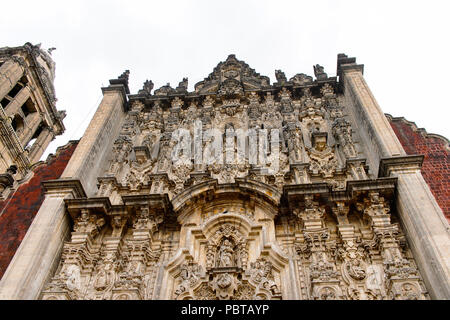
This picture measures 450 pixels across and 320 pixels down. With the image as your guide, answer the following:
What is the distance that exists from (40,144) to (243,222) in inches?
731

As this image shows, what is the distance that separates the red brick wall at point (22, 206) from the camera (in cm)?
968

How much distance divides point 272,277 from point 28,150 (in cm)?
1940

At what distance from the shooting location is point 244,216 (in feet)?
32.3

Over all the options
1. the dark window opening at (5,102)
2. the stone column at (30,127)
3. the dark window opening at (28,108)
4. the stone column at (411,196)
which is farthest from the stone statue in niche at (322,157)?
the dark window opening at (28,108)

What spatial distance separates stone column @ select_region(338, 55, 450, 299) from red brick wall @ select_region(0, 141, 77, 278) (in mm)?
8888

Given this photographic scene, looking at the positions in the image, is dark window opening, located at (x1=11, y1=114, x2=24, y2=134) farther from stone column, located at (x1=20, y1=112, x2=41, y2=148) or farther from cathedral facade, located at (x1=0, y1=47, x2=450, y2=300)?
cathedral facade, located at (x1=0, y1=47, x2=450, y2=300)

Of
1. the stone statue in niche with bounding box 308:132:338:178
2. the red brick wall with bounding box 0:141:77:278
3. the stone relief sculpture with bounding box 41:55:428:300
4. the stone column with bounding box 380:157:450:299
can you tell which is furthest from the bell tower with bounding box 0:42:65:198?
the stone column with bounding box 380:157:450:299

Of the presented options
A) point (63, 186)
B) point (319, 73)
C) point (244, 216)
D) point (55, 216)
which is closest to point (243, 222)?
point (244, 216)

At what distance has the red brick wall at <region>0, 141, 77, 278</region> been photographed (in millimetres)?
9680

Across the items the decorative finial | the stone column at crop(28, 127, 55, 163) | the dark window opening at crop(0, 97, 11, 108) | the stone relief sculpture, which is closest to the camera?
the stone relief sculpture

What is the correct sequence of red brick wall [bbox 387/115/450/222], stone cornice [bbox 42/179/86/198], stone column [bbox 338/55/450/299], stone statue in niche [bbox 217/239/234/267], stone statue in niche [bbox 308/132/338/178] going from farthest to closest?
stone statue in niche [bbox 308/132/338/178] → stone cornice [bbox 42/179/86/198] → red brick wall [bbox 387/115/450/222] → stone statue in niche [bbox 217/239/234/267] → stone column [bbox 338/55/450/299]
